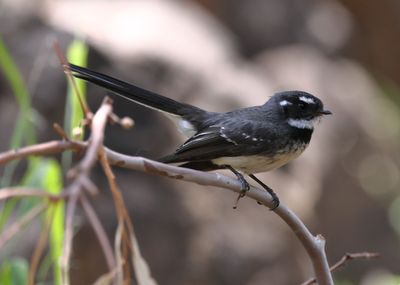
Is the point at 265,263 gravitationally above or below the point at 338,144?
below

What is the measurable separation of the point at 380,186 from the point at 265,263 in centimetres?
252

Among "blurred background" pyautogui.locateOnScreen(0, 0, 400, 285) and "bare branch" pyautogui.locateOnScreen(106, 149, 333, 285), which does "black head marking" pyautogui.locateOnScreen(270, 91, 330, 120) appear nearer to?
"bare branch" pyautogui.locateOnScreen(106, 149, 333, 285)

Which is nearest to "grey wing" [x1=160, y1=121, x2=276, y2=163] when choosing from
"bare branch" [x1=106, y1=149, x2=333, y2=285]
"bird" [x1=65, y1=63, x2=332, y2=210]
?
"bird" [x1=65, y1=63, x2=332, y2=210]

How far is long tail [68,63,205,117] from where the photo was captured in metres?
2.28

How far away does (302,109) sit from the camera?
137 inches

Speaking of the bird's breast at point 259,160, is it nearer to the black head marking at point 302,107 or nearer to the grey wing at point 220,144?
the grey wing at point 220,144

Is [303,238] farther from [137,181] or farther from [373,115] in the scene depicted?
[373,115]

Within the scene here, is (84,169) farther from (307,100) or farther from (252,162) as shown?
(307,100)

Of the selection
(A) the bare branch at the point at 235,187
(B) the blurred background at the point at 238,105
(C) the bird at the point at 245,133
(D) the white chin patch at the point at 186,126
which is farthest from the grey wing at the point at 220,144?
(B) the blurred background at the point at 238,105

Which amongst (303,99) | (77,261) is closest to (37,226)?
(77,261)

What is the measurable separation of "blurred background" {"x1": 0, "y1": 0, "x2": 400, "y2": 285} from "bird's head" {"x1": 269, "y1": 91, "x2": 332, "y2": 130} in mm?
1612

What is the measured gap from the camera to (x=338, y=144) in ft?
23.6

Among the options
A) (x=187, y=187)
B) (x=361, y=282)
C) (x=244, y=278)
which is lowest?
(x=361, y=282)

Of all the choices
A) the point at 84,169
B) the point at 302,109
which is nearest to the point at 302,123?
the point at 302,109
